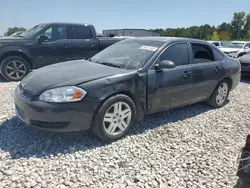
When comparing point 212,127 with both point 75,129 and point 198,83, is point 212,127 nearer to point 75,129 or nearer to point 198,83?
point 198,83

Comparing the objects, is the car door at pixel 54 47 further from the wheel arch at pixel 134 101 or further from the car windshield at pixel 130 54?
the wheel arch at pixel 134 101

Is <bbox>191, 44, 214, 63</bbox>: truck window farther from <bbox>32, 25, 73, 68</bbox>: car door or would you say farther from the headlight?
<bbox>32, 25, 73, 68</bbox>: car door

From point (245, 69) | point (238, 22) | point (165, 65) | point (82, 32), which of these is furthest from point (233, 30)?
point (165, 65)

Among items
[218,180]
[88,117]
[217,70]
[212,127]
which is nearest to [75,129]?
[88,117]

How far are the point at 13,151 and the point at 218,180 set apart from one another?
2539mm

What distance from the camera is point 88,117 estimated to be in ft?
9.46

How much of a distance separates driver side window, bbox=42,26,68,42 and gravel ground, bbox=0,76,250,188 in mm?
3423

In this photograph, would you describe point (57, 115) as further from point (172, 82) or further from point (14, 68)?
point (14, 68)

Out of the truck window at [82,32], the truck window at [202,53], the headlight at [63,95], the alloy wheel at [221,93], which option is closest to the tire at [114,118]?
the headlight at [63,95]

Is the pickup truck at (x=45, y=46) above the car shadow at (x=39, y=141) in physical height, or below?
above

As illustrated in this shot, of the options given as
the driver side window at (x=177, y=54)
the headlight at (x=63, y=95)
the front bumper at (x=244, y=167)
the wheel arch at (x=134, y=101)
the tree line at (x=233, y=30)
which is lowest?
the front bumper at (x=244, y=167)

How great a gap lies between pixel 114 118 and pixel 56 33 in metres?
4.82

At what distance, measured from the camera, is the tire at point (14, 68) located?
6.16 m

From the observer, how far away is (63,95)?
278cm
